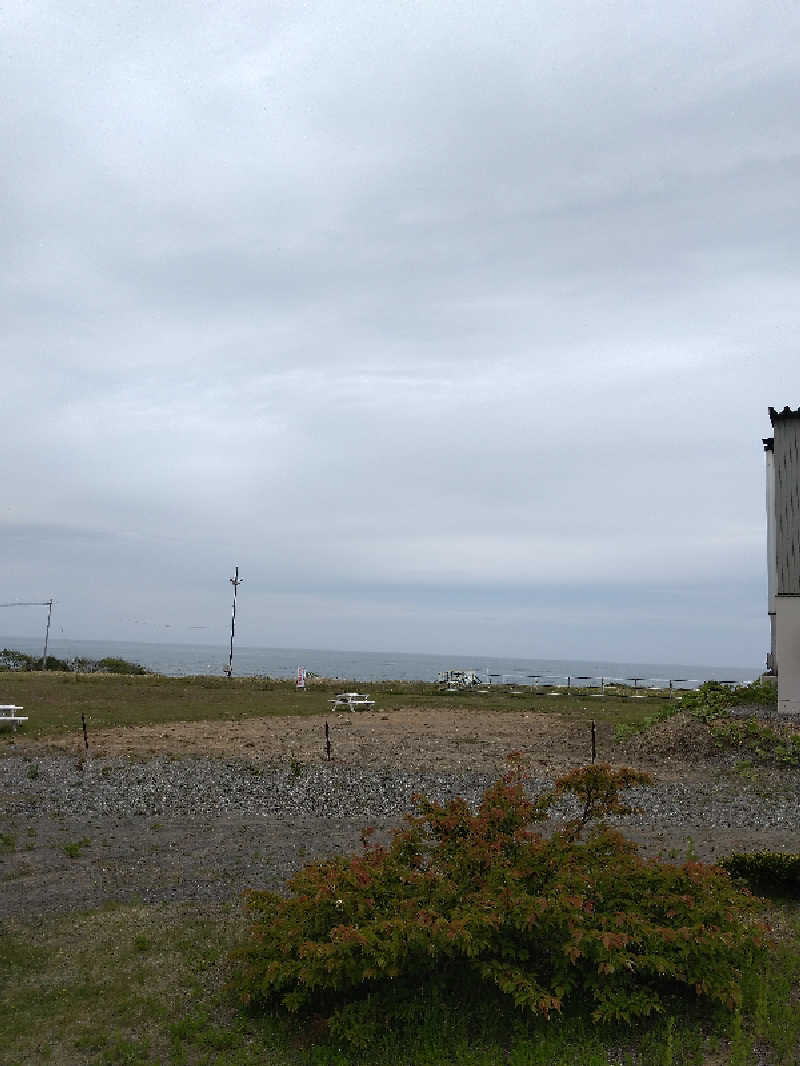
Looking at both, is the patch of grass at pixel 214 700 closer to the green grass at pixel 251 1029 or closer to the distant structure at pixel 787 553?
the distant structure at pixel 787 553

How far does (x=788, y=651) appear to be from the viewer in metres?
17.4

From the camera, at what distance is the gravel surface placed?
8.44 m

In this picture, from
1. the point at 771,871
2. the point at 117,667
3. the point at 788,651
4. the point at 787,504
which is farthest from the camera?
the point at 117,667

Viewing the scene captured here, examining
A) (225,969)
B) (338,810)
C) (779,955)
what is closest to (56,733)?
(338,810)

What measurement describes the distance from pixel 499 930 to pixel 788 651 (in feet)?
47.2

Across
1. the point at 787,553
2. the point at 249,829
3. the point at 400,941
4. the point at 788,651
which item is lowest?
the point at 249,829

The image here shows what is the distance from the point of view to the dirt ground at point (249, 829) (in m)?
8.27

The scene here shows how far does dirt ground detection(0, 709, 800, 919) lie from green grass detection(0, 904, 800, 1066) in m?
1.63

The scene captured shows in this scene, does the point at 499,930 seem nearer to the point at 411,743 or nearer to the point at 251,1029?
the point at 251,1029

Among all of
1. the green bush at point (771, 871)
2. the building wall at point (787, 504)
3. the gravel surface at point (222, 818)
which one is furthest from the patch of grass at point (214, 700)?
the green bush at point (771, 871)

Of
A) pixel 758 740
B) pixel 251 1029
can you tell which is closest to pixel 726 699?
pixel 758 740

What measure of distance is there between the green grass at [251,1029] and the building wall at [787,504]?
1243cm

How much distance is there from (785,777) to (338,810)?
814 cm

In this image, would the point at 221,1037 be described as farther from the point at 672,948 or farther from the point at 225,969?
the point at 672,948
